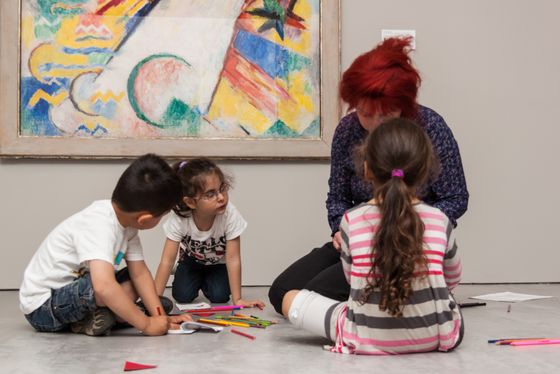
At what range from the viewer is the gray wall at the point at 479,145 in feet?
11.2

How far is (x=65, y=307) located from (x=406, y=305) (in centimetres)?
92

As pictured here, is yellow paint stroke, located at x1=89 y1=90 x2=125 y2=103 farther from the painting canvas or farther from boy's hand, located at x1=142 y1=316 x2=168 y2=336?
boy's hand, located at x1=142 y1=316 x2=168 y2=336

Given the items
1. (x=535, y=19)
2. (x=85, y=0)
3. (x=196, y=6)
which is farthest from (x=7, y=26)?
(x=535, y=19)

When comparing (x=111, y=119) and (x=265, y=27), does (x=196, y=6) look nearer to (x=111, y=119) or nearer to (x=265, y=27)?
(x=265, y=27)

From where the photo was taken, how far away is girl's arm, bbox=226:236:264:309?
2.74 meters

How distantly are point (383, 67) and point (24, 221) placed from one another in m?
1.84

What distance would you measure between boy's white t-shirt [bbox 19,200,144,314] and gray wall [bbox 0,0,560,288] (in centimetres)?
119

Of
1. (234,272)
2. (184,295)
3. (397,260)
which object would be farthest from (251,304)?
(397,260)

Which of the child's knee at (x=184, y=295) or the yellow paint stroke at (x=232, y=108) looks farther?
the yellow paint stroke at (x=232, y=108)

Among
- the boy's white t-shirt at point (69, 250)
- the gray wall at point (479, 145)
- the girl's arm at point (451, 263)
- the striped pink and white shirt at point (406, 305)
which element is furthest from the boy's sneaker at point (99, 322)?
the gray wall at point (479, 145)

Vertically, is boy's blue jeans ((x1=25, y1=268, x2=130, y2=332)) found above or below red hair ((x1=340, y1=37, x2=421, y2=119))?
below

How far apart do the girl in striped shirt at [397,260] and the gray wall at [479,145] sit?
4.94 ft

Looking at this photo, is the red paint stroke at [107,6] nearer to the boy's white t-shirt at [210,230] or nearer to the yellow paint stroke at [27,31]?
the yellow paint stroke at [27,31]

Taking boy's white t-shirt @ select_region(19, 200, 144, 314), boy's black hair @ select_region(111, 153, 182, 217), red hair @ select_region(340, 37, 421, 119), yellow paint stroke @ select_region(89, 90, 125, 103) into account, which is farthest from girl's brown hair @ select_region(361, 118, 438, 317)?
yellow paint stroke @ select_region(89, 90, 125, 103)
